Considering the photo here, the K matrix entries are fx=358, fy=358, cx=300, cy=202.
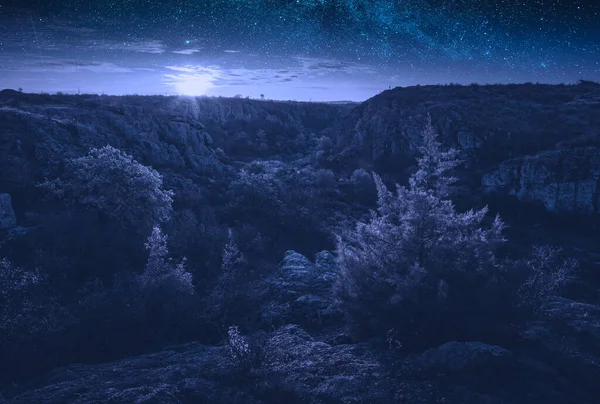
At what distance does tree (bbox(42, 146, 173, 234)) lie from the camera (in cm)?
1577

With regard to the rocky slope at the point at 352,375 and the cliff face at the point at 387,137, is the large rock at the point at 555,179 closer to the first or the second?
the cliff face at the point at 387,137

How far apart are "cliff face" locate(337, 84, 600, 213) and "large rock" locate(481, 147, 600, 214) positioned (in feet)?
0.16

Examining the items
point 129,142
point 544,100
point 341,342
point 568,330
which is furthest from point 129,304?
point 544,100

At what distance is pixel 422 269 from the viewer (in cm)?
855

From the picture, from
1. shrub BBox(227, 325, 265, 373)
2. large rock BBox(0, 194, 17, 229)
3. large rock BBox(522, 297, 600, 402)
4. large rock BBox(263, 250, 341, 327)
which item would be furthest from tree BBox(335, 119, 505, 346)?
large rock BBox(0, 194, 17, 229)

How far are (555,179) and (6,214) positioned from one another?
29.3 metres

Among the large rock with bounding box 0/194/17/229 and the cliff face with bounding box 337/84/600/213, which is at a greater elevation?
the cliff face with bounding box 337/84/600/213

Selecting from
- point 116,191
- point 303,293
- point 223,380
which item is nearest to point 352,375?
point 223,380

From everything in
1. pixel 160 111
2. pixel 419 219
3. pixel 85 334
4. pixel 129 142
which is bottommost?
pixel 85 334

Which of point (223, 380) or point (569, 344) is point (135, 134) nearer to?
point (223, 380)

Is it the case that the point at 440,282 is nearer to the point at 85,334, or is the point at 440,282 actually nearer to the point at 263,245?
the point at 85,334

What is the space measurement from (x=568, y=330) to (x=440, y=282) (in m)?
3.64

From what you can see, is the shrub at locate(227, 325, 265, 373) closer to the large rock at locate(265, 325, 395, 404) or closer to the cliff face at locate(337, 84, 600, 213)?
the large rock at locate(265, 325, 395, 404)

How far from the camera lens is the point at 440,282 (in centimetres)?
847
